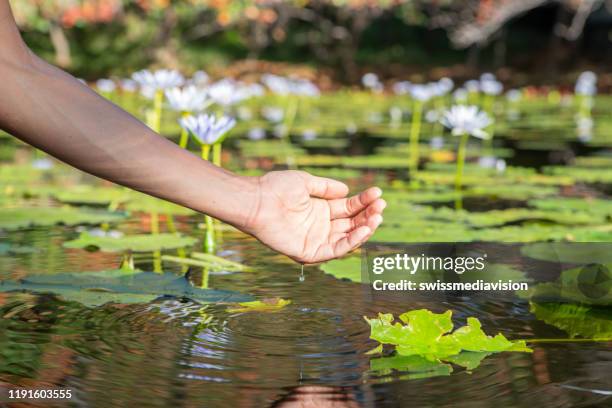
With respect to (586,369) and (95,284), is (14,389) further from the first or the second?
(586,369)

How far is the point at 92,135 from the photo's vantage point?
1938 millimetres

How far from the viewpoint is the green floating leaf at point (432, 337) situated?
2.38 metres

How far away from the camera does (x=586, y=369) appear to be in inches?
92.4

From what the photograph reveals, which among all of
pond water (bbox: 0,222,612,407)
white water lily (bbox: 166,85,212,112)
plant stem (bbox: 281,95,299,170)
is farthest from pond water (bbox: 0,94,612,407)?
plant stem (bbox: 281,95,299,170)

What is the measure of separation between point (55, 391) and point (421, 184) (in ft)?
12.2

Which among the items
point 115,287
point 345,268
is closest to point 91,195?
point 345,268

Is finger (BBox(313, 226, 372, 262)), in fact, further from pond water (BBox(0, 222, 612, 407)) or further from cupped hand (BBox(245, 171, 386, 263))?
pond water (BBox(0, 222, 612, 407))

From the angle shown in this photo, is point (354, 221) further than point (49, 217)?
No

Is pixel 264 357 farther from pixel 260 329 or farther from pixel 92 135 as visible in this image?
pixel 92 135

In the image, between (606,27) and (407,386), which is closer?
(407,386)

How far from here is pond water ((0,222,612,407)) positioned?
83.9 inches

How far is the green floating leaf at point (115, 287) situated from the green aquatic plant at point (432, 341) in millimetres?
584

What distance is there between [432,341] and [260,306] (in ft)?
1.95

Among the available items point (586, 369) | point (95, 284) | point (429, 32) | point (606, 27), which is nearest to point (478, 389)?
point (586, 369)
